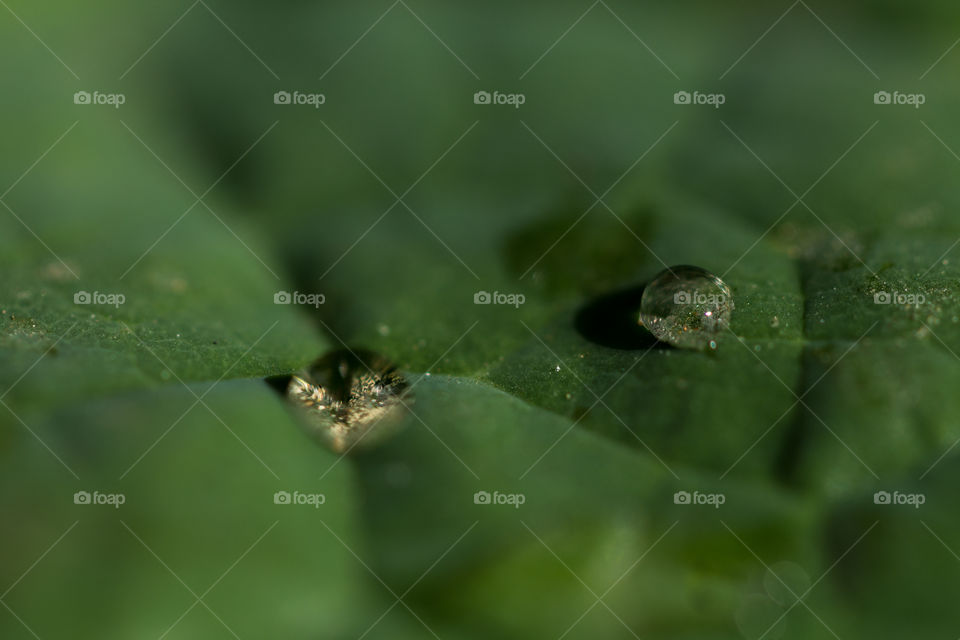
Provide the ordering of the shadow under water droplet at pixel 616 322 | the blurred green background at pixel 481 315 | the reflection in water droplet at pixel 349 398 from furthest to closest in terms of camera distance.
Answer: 1. the shadow under water droplet at pixel 616 322
2. the reflection in water droplet at pixel 349 398
3. the blurred green background at pixel 481 315

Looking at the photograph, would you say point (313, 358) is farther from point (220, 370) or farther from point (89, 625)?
point (89, 625)

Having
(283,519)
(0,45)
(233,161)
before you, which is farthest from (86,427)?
(0,45)

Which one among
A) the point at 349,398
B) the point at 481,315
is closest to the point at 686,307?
the point at 481,315

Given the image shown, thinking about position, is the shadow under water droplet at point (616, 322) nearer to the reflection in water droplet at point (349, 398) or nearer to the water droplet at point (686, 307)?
the water droplet at point (686, 307)

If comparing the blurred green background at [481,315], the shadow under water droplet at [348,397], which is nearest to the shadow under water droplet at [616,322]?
the blurred green background at [481,315]

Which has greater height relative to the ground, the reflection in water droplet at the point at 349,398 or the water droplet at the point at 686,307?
the water droplet at the point at 686,307

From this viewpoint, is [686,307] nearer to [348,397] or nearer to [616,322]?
[616,322]

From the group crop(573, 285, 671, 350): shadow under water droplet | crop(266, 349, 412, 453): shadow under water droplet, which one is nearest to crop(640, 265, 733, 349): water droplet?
crop(573, 285, 671, 350): shadow under water droplet
